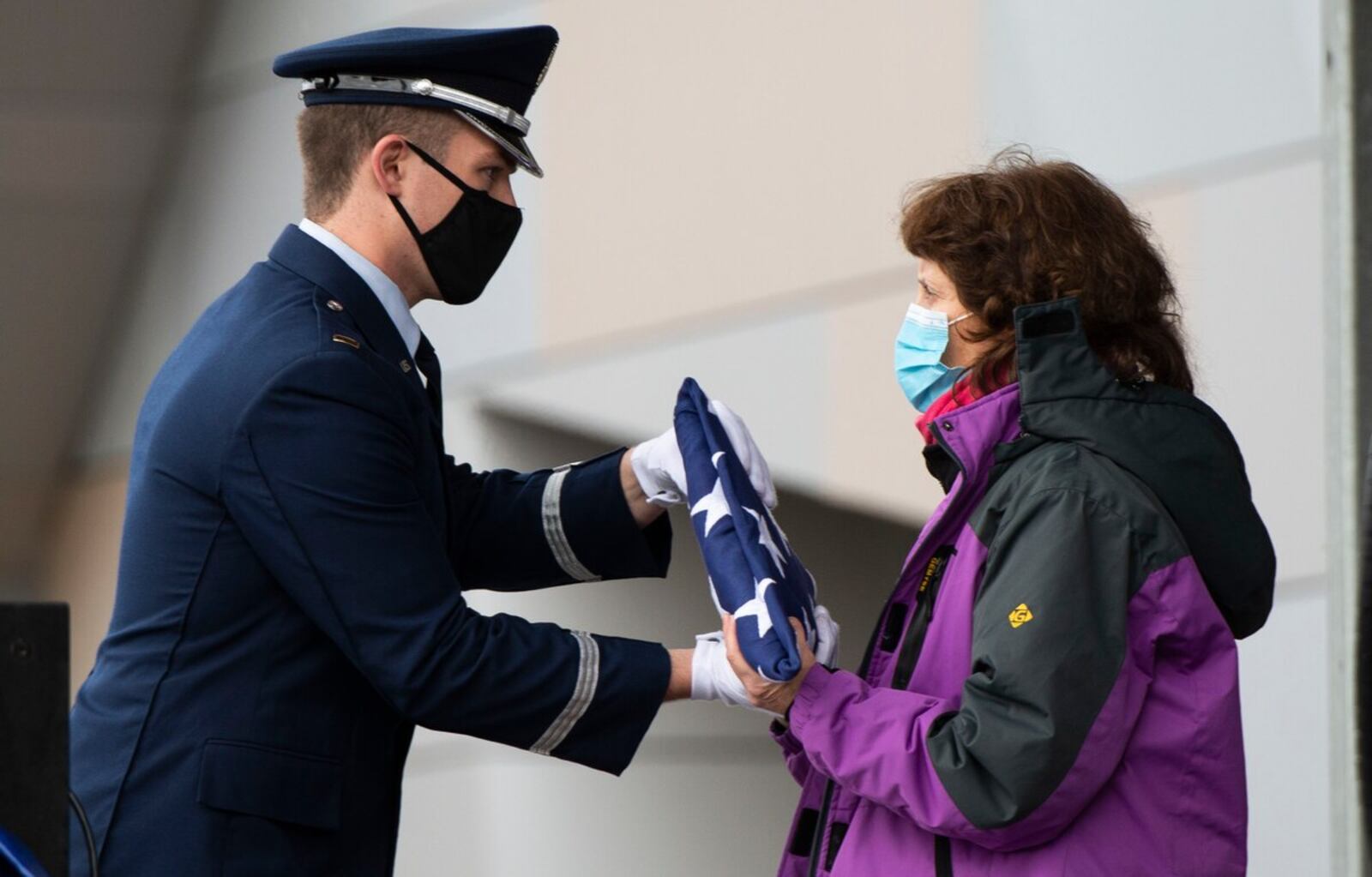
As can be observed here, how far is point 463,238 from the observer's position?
232cm

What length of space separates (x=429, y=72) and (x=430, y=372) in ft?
1.29

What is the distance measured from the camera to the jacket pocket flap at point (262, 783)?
2029 millimetres

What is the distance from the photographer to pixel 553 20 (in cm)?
416

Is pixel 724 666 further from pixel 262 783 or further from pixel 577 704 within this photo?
pixel 262 783

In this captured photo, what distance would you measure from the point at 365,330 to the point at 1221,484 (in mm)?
1015

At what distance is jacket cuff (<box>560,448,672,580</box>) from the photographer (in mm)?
2533

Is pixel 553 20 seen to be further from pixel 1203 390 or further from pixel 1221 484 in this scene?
pixel 1221 484

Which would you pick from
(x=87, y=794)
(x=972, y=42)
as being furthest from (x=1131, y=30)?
(x=87, y=794)

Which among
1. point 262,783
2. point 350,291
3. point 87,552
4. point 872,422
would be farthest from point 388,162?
point 87,552

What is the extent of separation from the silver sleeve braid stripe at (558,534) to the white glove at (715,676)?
0.41 m

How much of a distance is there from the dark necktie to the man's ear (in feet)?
0.72

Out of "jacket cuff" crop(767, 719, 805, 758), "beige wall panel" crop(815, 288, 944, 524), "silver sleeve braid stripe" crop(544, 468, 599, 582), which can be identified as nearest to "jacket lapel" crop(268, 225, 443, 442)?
"silver sleeve braid stripe" crop(544, 468, 599, 582)

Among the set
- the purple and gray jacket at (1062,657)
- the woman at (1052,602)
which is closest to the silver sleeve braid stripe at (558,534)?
the woman at (1052,602)

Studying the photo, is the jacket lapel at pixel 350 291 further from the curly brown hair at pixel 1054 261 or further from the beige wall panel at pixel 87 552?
the beige wall panel at pixel 87 552
